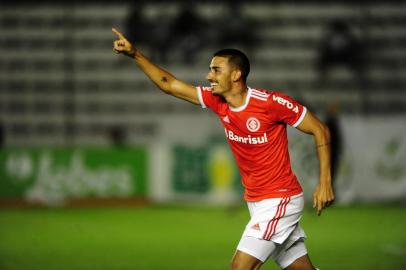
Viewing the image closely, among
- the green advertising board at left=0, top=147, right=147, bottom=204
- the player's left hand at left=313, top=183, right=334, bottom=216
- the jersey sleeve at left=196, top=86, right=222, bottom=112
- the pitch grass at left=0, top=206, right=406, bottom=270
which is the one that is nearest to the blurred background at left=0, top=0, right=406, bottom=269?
the green advertising board at left=0, top=147, right=147, bottom=204

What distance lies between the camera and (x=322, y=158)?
6430 millimetres

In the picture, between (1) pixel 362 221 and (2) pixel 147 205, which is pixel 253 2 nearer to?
(2) pixel 147 205

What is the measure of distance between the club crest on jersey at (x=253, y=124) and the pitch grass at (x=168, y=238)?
3820 millimetres

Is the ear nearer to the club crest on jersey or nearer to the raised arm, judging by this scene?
the club crest on jersey

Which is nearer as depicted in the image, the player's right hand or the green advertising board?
the player's right hand

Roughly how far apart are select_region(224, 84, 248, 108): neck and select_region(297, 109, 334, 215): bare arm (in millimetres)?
485

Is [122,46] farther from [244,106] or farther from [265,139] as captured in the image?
[265,139]

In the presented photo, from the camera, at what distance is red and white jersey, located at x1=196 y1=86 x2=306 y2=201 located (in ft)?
21.5

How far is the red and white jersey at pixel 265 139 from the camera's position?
6.55m

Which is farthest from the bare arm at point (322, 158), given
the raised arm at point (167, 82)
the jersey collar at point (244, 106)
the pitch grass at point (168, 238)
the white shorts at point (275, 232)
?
the pitch grass at point (168, 238)

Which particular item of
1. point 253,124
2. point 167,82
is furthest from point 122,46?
point 253,124

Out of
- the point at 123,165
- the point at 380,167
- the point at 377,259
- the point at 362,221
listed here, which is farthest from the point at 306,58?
the point at 377,259

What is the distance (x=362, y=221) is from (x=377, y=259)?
4624 millimetres

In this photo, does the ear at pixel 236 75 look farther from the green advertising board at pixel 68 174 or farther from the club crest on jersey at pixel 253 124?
the green advertising board at pixel 68 174
